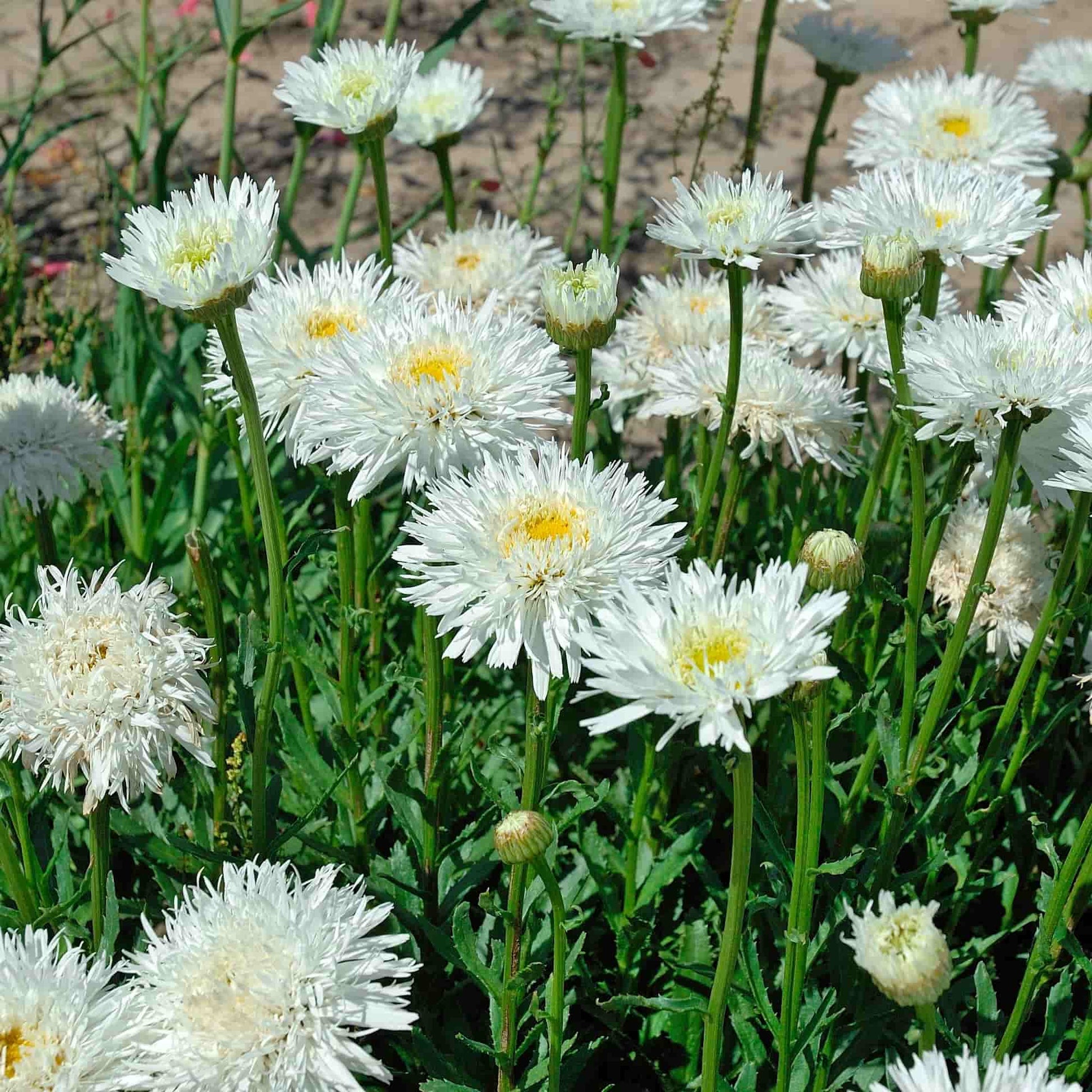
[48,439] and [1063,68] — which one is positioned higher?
[1063,68]

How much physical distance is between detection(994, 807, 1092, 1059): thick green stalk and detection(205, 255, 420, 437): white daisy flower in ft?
3.87

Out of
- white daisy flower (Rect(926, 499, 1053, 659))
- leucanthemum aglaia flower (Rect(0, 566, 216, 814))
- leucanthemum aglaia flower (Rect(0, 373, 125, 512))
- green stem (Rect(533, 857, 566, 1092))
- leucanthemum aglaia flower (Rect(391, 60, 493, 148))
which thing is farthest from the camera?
leucanthemum aglaia flower (Rect(391, 60, 493, 148))

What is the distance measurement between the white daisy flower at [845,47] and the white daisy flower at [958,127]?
0.14m

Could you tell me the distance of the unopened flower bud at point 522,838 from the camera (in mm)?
1428

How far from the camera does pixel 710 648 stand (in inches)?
53.3

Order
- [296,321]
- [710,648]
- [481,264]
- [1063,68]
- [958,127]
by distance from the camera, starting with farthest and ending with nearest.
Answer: [1063,68]
[958,127]
[481,264]
[296,321]
[710,648]

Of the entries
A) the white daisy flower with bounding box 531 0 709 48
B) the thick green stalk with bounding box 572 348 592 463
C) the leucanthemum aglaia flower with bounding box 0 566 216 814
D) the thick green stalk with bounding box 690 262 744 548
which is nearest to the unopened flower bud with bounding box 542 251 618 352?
the thick green stalk with bounding box 572 348 592 463

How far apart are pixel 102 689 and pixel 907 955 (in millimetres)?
945

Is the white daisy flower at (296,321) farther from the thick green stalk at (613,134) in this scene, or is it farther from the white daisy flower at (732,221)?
A: the thick green stalk at (613,134)

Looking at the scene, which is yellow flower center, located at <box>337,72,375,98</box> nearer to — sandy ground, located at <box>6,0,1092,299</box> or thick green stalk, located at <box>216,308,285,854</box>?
thick green stalk, located at <box>216,308,285,854</box>

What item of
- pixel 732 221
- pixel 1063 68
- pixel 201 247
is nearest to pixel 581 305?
pixel 732 221

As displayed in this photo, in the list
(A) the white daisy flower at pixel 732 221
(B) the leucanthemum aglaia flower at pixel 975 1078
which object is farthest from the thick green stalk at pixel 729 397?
(B) the leucanthemum aglaia flower at pixel 975 1078

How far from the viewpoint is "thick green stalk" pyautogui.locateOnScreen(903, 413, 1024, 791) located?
163 centimetres

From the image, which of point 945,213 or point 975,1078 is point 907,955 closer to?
point 975,1078
